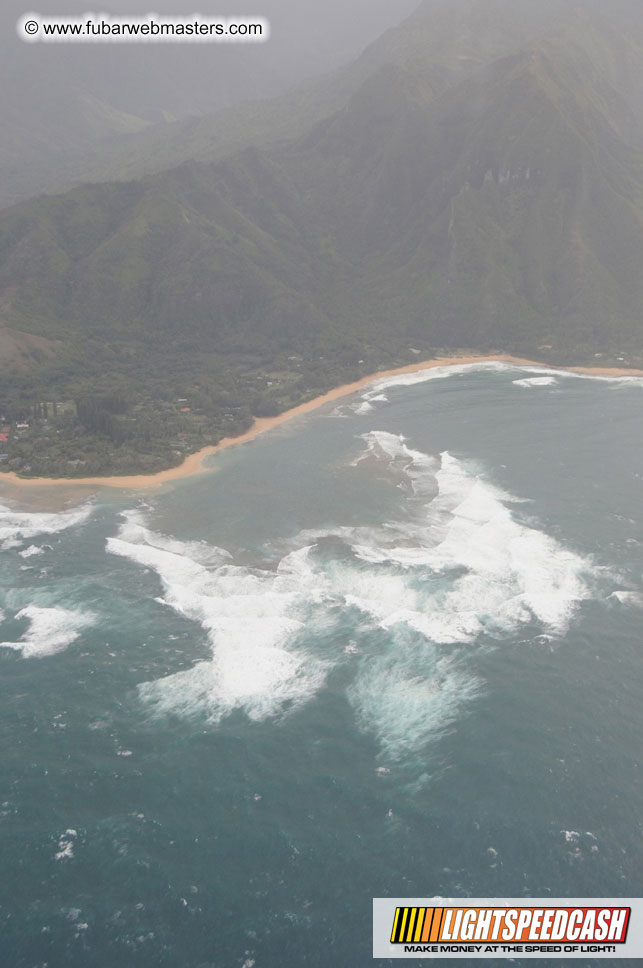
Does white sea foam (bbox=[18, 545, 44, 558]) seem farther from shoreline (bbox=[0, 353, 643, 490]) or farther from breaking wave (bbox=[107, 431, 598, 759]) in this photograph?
shoreline (bbox=[0, 353, 643, 490])

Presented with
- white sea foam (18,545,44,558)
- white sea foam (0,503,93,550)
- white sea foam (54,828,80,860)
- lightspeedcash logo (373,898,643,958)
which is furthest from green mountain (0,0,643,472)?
lightspeedcash logo (373,898,643,958)

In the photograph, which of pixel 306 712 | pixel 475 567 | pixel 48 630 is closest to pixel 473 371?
pixel 475 567

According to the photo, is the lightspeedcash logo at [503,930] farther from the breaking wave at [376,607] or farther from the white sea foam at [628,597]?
the white sea foam at [628,597]

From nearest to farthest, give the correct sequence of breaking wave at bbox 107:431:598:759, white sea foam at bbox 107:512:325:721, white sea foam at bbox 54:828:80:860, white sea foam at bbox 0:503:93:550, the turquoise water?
the turquoise water, white sea foam at bbox 54:828:80:860, breaking wave at bbox 107:431:598:759, white sea foam at bbox 107:512:325:721, white sea foam at bbox 0:503:93:550

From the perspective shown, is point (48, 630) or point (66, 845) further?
point (48, 630)

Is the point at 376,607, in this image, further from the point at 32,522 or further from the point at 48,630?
the point at 32,522
